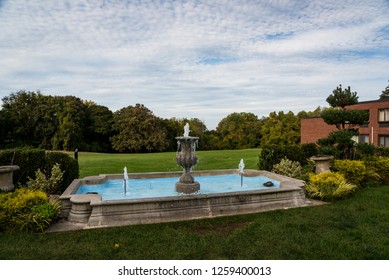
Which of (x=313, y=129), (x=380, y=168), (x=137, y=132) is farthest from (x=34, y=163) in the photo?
(x=137, y=132)

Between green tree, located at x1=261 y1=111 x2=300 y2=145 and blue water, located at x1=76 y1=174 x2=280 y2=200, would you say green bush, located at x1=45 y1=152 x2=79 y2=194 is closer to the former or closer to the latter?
blue water, located at x1=76 y1=174 x2=280 y2=200

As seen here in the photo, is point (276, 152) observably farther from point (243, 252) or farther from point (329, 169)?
point (243, 252)

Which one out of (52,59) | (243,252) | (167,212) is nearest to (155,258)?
(243,252)

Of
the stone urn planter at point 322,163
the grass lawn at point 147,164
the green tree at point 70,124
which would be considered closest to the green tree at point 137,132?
the green tree at point 70,124

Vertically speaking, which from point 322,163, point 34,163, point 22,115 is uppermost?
point 22,115

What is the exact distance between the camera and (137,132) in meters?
48.1

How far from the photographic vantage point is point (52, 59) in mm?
13188

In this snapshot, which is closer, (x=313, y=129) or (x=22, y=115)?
(x=313, y=129)

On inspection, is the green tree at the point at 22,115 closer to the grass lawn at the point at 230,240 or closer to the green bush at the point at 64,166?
the green bush at the point at 64,166

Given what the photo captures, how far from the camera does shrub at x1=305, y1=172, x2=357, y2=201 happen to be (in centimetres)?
1024

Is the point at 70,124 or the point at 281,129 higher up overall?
the point at 70,124

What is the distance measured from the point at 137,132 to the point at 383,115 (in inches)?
1367

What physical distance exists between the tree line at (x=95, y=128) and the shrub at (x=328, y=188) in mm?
38254

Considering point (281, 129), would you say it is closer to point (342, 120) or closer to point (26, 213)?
point (342, 120)
